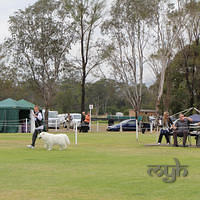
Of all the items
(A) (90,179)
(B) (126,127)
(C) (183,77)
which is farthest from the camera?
(C) (183,77)

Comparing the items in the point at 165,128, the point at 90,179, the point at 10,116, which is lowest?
the point at 90,179

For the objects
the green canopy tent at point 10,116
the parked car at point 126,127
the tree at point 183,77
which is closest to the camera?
the green canopy tent at point 10,116

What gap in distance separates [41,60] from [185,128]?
27.1 meters

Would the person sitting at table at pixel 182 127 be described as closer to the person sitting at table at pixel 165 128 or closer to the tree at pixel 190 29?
the person sitting at table at pixel 165 128

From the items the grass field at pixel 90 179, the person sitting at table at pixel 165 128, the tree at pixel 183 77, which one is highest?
the tree at pixel 183 77

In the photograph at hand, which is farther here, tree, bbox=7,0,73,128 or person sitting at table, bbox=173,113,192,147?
tree, bbox=7,0,73,128

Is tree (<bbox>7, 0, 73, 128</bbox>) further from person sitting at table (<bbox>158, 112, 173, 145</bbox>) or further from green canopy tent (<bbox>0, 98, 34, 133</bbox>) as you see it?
person sitting at table (<bbox>158, 112, 173, 145</bbox>)

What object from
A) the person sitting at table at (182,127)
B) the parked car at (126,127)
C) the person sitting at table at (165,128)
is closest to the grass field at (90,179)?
the person sitting at table at (182,127)

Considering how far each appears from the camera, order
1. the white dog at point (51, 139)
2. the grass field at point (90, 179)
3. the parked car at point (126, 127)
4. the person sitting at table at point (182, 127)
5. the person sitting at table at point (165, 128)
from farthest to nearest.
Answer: the parked car at point (126, 127)
the person sitting at table at point (165, 128)
the person sitting at table at point (182, 127)
the white dog at point (51, 139)
the grass field at point (90, 179)

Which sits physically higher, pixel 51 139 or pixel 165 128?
pixel 165 128

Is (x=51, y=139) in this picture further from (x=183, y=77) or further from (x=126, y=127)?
(x=183, y=77)

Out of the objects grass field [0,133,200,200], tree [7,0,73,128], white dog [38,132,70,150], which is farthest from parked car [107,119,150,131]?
grass field [0,133,200,200]

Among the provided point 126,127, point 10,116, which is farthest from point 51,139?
point 126,127

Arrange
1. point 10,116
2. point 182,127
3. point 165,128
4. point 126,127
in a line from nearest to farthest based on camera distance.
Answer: point 182,127, point 165,128, point 10,116, point 126,127
